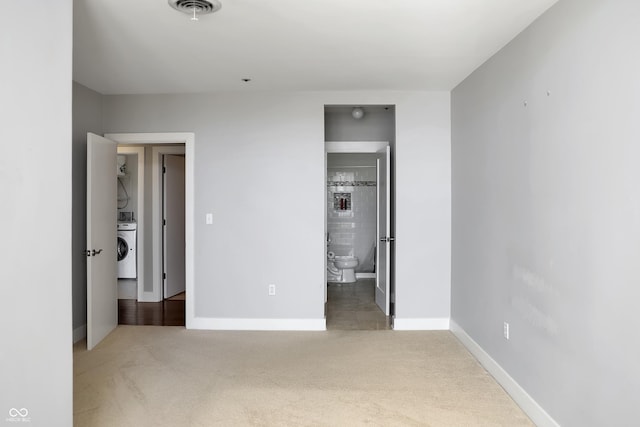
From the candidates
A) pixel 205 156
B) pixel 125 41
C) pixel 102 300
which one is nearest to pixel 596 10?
pixel 125 41

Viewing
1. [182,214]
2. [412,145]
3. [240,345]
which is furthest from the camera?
[182,214]

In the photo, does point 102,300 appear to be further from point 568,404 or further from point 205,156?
point 568,404

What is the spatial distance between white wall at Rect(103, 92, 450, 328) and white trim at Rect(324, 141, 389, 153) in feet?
2.46

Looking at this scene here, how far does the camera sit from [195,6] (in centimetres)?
254

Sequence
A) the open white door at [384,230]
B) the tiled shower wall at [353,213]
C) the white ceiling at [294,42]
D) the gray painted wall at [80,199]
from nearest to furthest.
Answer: the white ceiling at [294,42] < the gray painted wall at [80,199] < the open white door at [384,230] < the tiled shower wall at [353,213]

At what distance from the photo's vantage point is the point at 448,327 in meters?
4.65

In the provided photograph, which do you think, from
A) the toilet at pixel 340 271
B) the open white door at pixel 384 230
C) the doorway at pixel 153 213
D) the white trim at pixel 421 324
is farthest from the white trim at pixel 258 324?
the toilet at pixel 340 271

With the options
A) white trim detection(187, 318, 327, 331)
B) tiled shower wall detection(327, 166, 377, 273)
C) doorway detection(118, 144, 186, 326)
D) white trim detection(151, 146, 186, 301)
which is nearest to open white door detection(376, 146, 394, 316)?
white trim detection(187, 318, 327, 331)

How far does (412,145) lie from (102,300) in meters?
3.41

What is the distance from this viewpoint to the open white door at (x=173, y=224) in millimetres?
6012

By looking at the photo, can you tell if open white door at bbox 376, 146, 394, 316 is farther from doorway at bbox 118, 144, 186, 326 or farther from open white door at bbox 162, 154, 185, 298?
open white door at bbox 162, 154, 185, 298

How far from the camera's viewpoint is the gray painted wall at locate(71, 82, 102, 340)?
4.27 meters

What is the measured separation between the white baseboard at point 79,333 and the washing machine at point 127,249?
163 centimetres
